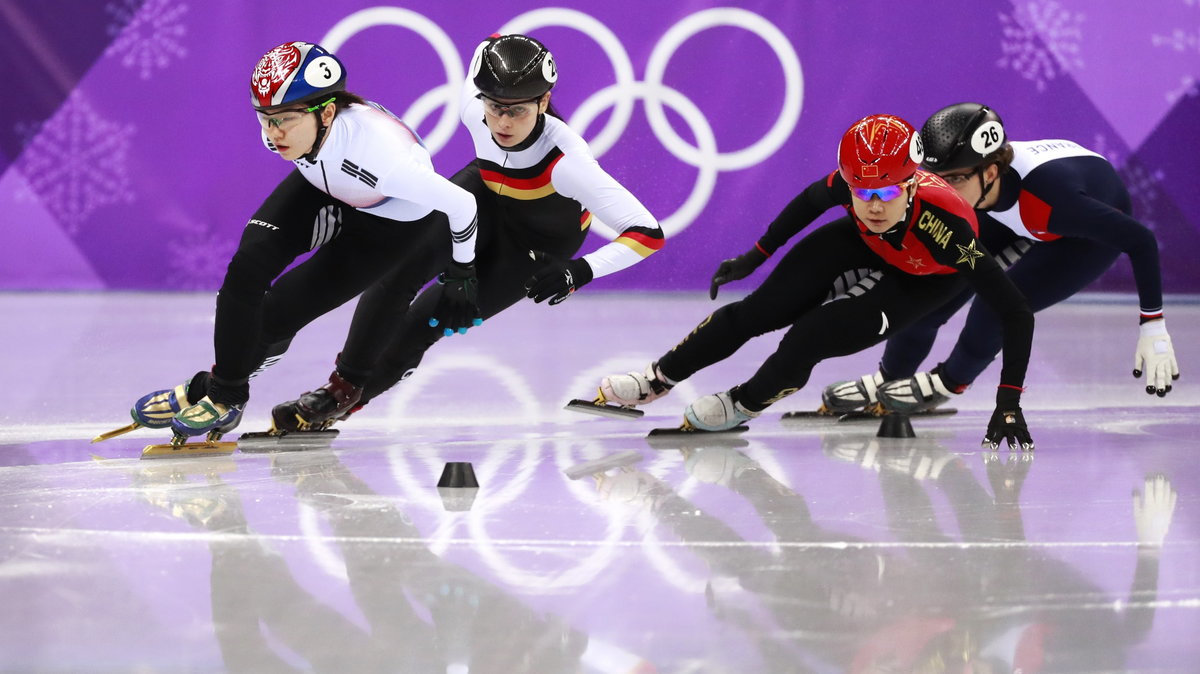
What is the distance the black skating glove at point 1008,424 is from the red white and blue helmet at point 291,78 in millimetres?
2277

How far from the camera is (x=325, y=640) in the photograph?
2123 millimetres

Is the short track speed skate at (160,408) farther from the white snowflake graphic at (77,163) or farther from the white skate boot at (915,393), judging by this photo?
the white snowflake graphic at (77,163)

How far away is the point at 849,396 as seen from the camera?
487cm

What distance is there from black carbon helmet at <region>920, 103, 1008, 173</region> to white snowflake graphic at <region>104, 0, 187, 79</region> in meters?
6.87

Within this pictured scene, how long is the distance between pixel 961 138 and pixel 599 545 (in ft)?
7.62

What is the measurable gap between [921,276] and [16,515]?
2.97 metres

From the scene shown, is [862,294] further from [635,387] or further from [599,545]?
[599,545]

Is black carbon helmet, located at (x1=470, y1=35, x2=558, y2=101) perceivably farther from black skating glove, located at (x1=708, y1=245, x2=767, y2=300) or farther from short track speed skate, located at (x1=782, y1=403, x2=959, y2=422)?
short track speed skate, located at (x1=782, y1=403, x2=959, y2=422)

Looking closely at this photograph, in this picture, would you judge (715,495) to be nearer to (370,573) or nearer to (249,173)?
(370,573)

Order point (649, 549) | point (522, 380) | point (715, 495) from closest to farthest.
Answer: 1. point (649, 549)
2. point (715, 495)
3. point (522, 380)

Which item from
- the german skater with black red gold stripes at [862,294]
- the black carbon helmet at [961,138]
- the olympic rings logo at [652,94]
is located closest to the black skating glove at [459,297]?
the german skater with black red gold stripes at [862,294]

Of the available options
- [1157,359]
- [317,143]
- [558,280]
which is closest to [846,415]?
[1157,359]

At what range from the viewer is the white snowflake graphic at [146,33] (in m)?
9.50

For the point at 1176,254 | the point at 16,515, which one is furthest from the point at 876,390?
the point at 1176,254
